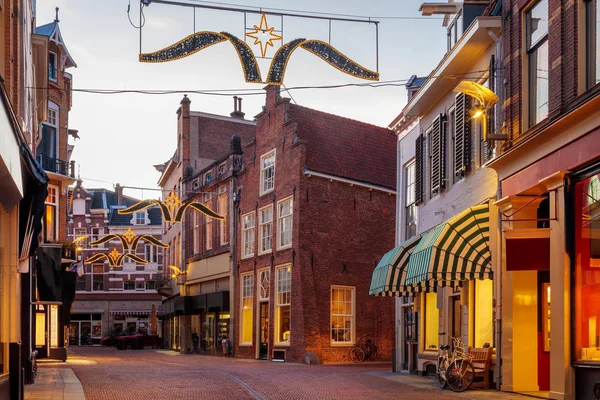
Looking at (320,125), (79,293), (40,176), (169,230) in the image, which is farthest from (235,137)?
(79,293)

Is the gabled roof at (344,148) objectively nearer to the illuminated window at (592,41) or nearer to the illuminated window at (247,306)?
the illuminated window at (247,306)

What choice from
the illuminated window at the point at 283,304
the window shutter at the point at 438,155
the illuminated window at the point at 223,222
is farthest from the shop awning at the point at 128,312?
the window shutter at the point at 438,155

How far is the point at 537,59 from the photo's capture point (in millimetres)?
16375

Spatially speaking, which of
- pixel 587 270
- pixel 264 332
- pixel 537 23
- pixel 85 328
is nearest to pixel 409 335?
pixel 537 23

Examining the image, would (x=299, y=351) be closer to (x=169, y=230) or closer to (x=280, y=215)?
(x=280, y=215)

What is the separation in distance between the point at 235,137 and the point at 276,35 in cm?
2639

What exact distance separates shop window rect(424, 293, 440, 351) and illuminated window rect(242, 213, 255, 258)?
627 inches

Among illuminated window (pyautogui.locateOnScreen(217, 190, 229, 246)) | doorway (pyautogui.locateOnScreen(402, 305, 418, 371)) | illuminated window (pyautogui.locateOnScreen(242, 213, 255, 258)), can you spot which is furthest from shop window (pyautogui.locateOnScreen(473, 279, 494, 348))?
illuminated window (pyautogui.locateOnScreen(217, 190, 229, 246))

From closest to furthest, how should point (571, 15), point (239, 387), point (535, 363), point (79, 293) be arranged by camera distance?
point (571, 15)
point (535, 363)
point (239, 387)
point (79, 293)

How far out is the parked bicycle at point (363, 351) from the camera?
110ft

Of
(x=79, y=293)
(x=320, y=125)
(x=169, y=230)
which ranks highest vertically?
(x=320, y=125)

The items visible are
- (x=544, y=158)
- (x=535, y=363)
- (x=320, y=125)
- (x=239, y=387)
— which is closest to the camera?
(x=544, y=158)

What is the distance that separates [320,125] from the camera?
3588 cm

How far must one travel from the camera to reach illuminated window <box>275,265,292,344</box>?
34562mm
